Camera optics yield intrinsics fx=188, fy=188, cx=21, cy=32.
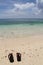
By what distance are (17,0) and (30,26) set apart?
0.90 meters

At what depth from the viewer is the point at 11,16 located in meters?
3.14

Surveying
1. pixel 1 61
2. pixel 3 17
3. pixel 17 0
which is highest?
pixel 17 0

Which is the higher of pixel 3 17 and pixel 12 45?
pixel 3 17

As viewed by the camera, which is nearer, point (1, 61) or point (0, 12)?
point (1, 61)

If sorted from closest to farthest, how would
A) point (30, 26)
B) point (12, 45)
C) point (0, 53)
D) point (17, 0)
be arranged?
point (0, 53) < point (12, 45) < point (17, 0) < point (30, 26)

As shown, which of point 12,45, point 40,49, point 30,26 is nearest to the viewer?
point 40,49

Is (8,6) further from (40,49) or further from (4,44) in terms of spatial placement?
(40,49)

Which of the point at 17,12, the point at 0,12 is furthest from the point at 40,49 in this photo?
the point at 0,12

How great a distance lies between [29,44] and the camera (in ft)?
8.10

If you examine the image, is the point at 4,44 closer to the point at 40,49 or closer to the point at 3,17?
the point at 40,49

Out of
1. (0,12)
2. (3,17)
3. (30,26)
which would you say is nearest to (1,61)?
(3,17)

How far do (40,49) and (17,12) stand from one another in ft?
3.35

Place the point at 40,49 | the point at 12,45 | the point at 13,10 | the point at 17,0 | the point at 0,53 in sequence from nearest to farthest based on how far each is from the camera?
1. the point at 0,53
2. the point at 40,49
3. the point at 12,45
4. the point at 17,0
5. the point at 13,10

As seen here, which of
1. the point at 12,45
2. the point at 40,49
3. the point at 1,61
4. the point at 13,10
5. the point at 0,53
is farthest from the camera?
the point at 13,10
